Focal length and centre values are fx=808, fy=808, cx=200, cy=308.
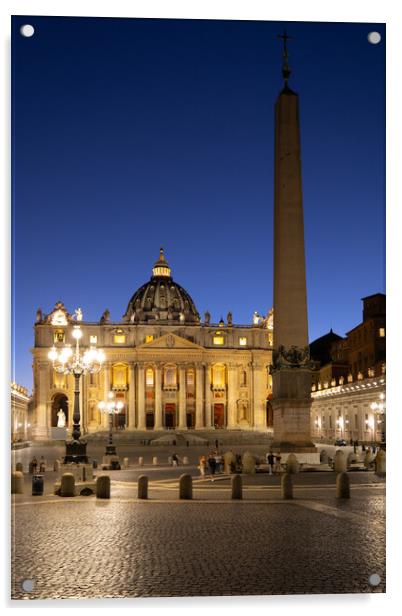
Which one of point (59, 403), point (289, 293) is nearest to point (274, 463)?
point (289, 293)

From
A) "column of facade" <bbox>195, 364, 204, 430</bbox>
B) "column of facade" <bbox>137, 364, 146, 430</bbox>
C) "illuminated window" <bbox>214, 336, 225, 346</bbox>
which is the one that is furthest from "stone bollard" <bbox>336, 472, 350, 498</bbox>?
"illuminated window" <bbox>214, 336, 225, 346</bbox>

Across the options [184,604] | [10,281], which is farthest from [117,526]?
[10,281]

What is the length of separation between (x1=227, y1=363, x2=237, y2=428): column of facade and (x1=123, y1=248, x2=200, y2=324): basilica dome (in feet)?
73.3

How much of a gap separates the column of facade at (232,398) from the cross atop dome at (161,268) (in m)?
38.5

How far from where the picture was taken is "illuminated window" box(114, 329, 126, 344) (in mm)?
129375

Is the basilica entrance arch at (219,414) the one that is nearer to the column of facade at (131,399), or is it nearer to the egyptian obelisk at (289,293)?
the column of facade at (131,399)

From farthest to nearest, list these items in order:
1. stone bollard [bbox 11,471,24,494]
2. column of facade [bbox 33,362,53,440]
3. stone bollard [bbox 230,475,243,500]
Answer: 1. column of facade [bbox 33,362,53,440]
2. stone bollard [bbox 230,475,243,500]
3. stone bollard [bbox 11,471,24,494]

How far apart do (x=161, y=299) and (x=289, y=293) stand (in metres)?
133

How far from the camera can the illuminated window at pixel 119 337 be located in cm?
12938

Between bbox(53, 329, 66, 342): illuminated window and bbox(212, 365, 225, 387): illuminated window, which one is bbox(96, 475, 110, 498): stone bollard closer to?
bbox(53, 329, 66, 342): illuminated window

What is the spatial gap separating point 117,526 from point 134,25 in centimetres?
933

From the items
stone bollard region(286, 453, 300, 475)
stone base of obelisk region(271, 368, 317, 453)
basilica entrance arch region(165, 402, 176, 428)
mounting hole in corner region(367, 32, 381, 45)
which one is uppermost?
→ mounting hole in corner region(367, 32, 381, 45)

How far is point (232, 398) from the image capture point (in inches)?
5118
